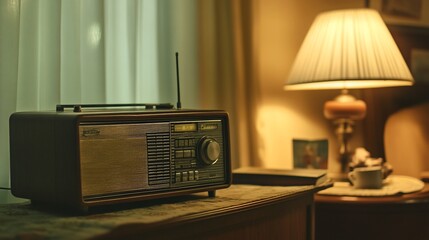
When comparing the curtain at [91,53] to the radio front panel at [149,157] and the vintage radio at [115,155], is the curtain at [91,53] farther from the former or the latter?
the radio front panel at [149,157]

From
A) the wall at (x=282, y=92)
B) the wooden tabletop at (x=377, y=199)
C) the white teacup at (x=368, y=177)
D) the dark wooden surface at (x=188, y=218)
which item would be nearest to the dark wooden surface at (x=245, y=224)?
the dark wooden surface at (x=188, y=218)

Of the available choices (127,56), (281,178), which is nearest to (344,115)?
(281,178)

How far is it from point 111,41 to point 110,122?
1.64ft

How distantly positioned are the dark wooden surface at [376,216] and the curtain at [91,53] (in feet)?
1.46

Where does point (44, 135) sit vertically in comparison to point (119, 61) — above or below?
below

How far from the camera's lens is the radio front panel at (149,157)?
2.83 feet

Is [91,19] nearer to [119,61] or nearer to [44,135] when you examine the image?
[119,61]

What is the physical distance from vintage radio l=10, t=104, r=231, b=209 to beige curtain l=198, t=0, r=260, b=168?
23.4 inches

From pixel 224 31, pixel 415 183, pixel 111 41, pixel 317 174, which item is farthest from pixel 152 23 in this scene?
pixel 415 183

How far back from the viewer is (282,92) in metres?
1.95

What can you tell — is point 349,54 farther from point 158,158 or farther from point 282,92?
point 158,158

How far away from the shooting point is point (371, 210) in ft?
4.79

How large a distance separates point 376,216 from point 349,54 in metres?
0.43

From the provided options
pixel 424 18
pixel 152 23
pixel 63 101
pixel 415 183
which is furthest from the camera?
pixel 424 18
